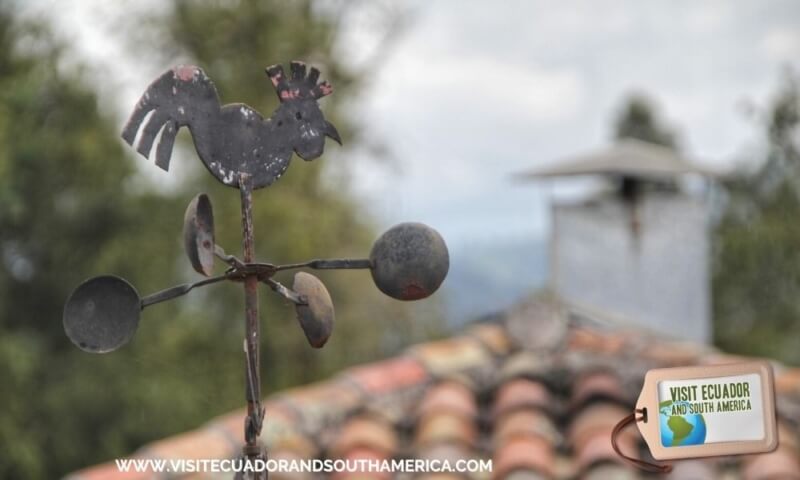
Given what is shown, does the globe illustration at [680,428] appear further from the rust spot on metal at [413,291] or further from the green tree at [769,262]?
the green tree at [769,262]

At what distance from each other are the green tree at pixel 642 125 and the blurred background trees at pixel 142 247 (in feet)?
13.7

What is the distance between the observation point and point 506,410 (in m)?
3.37

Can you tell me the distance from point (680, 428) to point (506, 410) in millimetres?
1991

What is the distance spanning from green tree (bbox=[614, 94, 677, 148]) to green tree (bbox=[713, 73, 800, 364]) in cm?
323

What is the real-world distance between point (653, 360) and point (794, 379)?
0.40m

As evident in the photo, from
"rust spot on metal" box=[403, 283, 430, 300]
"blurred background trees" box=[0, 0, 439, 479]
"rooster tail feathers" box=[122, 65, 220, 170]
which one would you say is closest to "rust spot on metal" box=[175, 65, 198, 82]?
"rooster tail feathers" box=[122, 65, 220, 170]

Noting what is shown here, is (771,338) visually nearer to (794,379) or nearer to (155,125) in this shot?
(794,379)

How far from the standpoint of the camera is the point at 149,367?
11.6m

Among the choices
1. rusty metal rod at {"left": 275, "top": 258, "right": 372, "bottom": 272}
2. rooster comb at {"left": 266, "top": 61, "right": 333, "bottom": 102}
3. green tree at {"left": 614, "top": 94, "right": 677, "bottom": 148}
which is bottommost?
rusty metal rod at {"left": 275, "top": 258, "right": 372, "bottom": 272}

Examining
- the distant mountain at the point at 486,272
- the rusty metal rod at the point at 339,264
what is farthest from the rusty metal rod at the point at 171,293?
the distant mountain at the point at 486,272

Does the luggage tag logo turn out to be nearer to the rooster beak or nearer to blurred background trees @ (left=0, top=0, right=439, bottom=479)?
the rooster beak

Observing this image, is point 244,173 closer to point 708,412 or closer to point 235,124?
point 235,124

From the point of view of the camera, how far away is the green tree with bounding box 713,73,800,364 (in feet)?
39.1

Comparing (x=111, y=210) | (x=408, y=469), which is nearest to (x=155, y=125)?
(x=408, y=469)
